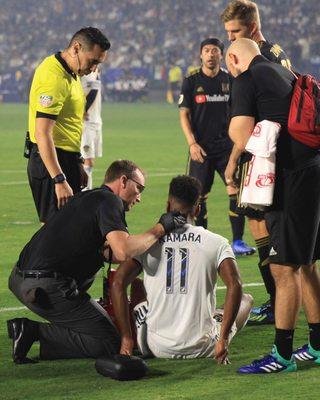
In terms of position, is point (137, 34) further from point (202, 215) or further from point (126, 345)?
point (126, 345)

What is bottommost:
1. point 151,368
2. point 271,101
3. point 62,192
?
point 151,368

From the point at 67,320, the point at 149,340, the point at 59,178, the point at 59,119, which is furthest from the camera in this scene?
the point at 59,119

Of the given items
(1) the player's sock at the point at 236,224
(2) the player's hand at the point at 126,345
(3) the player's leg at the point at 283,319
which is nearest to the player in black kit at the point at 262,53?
(3) the player's leg at the point at 283,319

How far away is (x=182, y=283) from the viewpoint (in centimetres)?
680

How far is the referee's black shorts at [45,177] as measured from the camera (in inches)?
321

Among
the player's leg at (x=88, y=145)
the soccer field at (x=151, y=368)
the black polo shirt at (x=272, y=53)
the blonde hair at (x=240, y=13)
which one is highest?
the blonde hair at (x=240, y=13)

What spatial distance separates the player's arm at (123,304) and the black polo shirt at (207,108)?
16.6 feet

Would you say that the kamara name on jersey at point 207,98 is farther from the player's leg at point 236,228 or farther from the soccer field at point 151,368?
the soccer field at point 151,368

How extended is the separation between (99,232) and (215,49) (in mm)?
5031

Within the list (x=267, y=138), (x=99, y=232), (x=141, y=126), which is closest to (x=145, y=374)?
(x=99, y=232)

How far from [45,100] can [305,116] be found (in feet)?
7.10

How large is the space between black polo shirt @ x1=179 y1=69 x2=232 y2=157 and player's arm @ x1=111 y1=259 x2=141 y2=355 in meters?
5.06

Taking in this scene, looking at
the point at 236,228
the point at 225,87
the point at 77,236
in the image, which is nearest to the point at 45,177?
the point at 77,236

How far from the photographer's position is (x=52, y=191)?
8.16 meters
